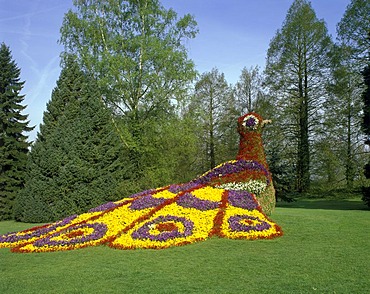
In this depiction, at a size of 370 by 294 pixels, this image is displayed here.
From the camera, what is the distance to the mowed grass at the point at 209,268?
5383 mm

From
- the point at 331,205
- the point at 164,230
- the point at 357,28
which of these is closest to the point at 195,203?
the point at 164,230

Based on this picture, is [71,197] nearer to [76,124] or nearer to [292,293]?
[76,124]

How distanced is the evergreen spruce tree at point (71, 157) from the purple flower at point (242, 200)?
896 cm

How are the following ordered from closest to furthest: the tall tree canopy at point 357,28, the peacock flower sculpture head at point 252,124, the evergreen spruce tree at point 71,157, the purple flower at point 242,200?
the purple flower at point 242,200 → the peacock flower sculpture head at point 252,124 → the evergreen spruce tree at point 71,157 → the tall tree canopy at point 357,28

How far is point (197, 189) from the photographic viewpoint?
11.1 metres

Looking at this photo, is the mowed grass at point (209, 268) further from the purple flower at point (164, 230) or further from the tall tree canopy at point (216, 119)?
the tall tree canopy at point (216, 119)

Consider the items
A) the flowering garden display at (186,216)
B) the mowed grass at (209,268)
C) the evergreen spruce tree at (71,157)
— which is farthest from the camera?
the evergreen spruce tree at (71,157)

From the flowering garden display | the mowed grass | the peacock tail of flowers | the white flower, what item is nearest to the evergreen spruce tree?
the flowering garden display

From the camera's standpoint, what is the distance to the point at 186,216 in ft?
30.9

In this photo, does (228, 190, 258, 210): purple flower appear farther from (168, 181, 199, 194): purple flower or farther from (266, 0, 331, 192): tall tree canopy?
(266, 0, 331, 192): tall tree canopy

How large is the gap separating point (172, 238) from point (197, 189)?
299 centimetres

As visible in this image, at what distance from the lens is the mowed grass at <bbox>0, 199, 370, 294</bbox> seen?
5383 mm

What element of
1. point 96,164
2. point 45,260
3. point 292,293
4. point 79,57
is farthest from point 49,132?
point 292,293

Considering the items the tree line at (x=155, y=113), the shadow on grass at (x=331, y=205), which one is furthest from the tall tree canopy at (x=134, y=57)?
the shadow on grass at (x=331, y=205)
